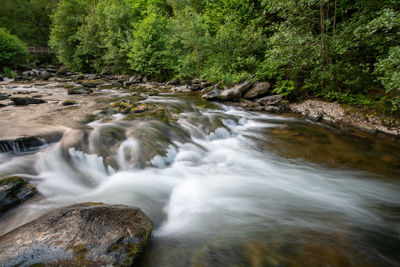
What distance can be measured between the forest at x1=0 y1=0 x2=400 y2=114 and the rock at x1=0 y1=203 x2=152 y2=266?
19.2ft

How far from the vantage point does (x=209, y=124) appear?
619cm

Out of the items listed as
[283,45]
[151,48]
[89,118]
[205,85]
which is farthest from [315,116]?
[151,48]

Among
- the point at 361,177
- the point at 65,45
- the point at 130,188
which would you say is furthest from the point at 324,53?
the point at 65,45

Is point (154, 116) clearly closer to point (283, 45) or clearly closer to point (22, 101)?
point (283, 45)

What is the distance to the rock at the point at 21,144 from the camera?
3.62m

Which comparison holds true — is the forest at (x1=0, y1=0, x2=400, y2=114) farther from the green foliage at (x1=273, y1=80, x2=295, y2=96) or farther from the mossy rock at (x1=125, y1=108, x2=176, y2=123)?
the mossy rock at (x1=125, y1=108, x2=176, y2=123)

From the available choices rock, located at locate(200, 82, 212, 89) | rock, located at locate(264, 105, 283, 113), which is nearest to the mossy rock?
rock, located at locate(264, 105, 283, 113)

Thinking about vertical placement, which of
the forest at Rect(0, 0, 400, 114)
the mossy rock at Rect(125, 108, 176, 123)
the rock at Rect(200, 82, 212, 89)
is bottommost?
the mossy rock at Rect(125, 108, 176, 123)

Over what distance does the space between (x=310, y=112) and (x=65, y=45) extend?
96.9 feet

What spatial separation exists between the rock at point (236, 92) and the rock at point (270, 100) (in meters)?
0.97

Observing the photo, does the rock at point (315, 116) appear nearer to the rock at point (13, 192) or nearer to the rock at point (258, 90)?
the rock at point (258, 90)

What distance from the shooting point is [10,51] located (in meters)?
21.2

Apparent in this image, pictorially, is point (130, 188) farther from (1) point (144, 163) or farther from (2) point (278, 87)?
(2) point (278, 87)

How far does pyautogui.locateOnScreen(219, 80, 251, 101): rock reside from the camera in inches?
350
